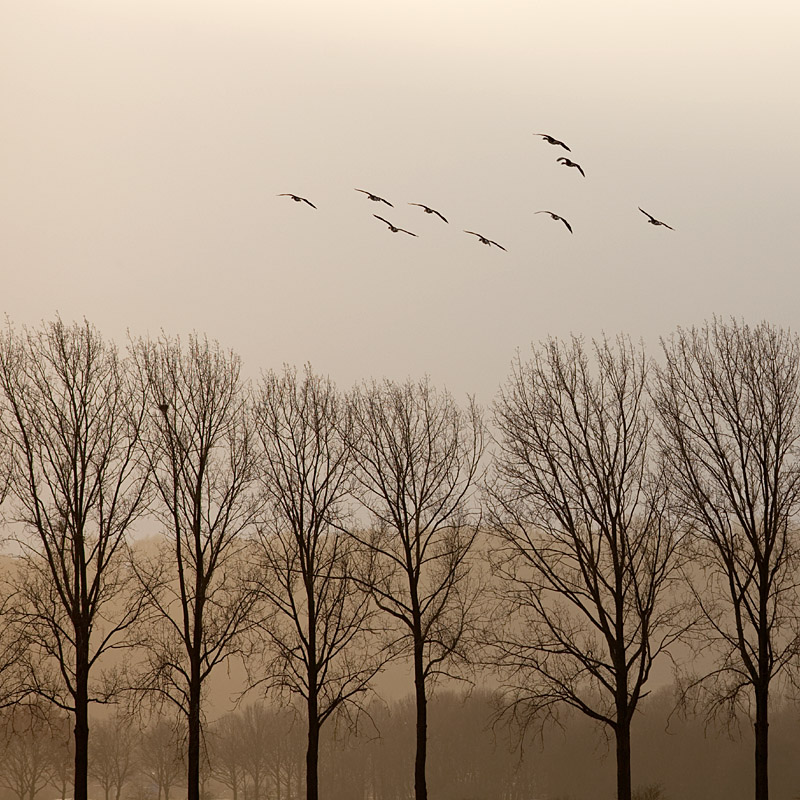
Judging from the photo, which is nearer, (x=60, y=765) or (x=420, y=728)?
(x=420, y=728)

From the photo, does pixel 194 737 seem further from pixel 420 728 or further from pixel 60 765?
pixel 60 765

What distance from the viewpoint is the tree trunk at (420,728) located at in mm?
23328

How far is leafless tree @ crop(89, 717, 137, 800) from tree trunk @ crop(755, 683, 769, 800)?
30.4 meters

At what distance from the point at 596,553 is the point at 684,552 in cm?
325

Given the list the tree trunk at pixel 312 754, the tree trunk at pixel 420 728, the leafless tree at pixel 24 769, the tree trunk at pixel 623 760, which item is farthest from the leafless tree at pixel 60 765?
the tree trunk at pixel 623 760

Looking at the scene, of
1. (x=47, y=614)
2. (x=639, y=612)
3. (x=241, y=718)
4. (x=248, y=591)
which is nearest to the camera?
(x=639, y=612)

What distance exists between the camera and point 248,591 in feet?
84.3

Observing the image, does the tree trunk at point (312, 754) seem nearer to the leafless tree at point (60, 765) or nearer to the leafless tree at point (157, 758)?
the leafless tree at point (157, 758)

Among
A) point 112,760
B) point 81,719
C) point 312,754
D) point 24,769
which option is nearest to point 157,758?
point 112,760

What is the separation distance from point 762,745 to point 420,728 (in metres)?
8.30

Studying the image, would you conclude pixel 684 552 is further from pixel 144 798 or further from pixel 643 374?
pixel 144 798

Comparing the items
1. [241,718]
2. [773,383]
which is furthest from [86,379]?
[241,718]

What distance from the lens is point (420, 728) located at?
24.0 m

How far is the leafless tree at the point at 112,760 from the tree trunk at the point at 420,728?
23956 millimetres
